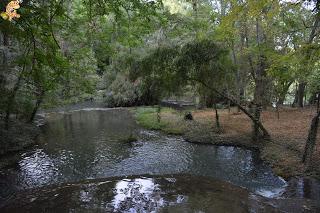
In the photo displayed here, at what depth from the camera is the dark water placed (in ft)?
38.5

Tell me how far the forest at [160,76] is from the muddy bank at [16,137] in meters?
0.08

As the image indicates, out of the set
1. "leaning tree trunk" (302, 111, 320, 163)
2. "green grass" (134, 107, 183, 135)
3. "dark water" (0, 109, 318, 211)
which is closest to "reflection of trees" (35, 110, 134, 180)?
"dark water" (0, 109, 318, 211)

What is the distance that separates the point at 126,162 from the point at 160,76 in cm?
562

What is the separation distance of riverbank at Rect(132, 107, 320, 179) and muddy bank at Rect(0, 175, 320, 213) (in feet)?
8.83

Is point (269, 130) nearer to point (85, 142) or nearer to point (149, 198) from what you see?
point (85, 142)

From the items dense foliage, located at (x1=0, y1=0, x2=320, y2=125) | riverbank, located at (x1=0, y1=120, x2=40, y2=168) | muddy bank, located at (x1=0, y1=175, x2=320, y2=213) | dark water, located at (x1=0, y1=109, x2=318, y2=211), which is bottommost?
muddy bank, located at (x1=0, y1=175, x2=320, y2=213)

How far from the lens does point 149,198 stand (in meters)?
9.66

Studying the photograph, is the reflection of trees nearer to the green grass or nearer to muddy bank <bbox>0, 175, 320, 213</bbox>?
the green grass

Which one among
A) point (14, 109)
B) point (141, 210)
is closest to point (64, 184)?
point (141, 210)

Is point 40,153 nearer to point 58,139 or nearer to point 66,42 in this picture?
point 58,139

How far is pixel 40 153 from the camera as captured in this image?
1548 cm

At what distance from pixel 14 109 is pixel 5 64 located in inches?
157

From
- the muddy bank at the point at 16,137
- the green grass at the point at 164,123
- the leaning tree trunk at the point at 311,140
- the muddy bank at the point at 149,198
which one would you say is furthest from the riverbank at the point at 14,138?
the leaning tree trunk at the point at 311,140

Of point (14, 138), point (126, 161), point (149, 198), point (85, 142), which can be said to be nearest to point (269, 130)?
point (126, 161)
